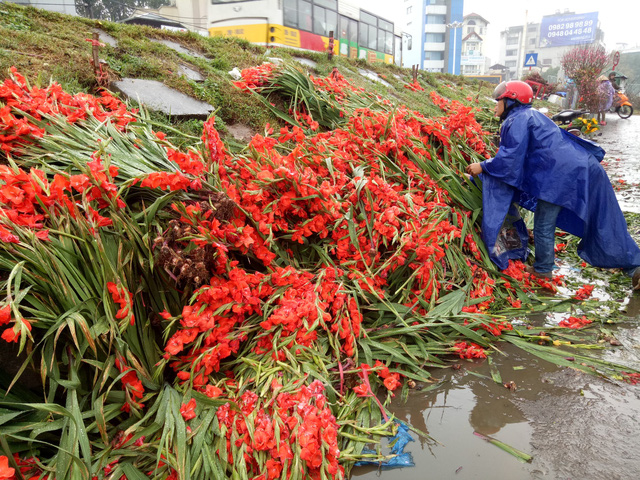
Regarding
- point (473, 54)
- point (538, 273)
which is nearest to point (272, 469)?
point (538, 273)

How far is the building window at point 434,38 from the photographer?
5359 cm

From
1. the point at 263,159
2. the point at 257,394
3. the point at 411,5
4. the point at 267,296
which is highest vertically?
the point at 411,5

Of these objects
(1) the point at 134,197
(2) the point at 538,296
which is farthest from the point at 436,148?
(1) the point at 134,197

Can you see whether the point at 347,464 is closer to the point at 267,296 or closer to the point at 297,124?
the point at 267,296

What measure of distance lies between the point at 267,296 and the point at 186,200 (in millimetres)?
712

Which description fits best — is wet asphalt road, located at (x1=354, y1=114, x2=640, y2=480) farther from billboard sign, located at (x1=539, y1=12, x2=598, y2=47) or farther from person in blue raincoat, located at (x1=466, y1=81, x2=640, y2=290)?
billboard sign, located at (x1=539, y1=12, x2=598, y2=47)

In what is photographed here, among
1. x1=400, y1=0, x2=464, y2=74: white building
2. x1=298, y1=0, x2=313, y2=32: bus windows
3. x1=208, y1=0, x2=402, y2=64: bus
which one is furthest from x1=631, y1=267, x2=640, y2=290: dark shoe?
x1=400, y1=0, x2=464, y2=74: white building

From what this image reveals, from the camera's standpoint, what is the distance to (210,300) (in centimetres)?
198

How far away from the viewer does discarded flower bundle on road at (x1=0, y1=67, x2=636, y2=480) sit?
157 cm

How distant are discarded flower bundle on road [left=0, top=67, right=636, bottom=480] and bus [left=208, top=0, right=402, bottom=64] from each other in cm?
990

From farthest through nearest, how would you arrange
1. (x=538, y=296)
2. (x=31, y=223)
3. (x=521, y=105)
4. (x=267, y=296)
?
(x=521, y=105) < (x=538, y=296) < (x=267, y=296) < (x=31, y=223)

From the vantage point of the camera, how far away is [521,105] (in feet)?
11.3

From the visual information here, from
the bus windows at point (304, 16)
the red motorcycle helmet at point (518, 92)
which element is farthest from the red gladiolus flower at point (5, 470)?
the bus windows at point (304, 16)

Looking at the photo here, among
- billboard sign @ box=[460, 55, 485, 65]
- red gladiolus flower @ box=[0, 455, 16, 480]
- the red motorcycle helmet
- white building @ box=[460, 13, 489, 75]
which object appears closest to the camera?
red gladiolus flower @ box=[0, 455, 16, 480]
